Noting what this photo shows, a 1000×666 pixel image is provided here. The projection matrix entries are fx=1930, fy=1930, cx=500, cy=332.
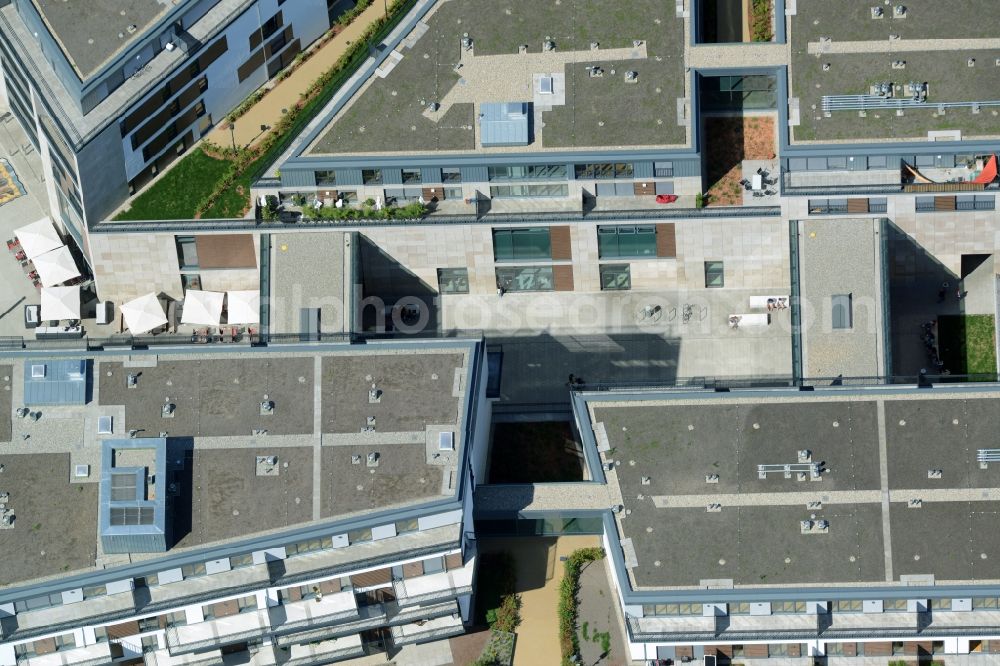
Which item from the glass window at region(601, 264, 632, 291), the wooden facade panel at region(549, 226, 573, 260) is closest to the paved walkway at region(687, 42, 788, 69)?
the wooden facade panel at region(549, 226, 573, 260)

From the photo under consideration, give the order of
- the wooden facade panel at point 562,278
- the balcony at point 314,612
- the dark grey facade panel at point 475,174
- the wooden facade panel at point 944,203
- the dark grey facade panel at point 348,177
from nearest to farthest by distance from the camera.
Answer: the balcony at point 314,612 → the wooden facade panel at point 944,203 → the dark grey facade panel at point 475,174 → the dark grey facade panel at point 348,177 → the wooden facade panel at point 562,278

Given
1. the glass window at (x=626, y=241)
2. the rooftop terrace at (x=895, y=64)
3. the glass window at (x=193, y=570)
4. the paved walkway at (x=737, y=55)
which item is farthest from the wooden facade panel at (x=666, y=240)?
the glass window at (x=193, y=570)

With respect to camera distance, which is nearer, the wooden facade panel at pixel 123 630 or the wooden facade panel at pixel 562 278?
the wooden facade panel at pixel 123 630

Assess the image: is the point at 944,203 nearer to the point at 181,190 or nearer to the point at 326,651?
the point at 326,651

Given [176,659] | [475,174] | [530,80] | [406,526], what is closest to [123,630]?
[176,659]

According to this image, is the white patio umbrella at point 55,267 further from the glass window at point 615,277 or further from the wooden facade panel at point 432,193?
the glass window at point 615,277

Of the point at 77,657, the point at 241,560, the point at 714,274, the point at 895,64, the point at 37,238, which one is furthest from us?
the point at 37,238
